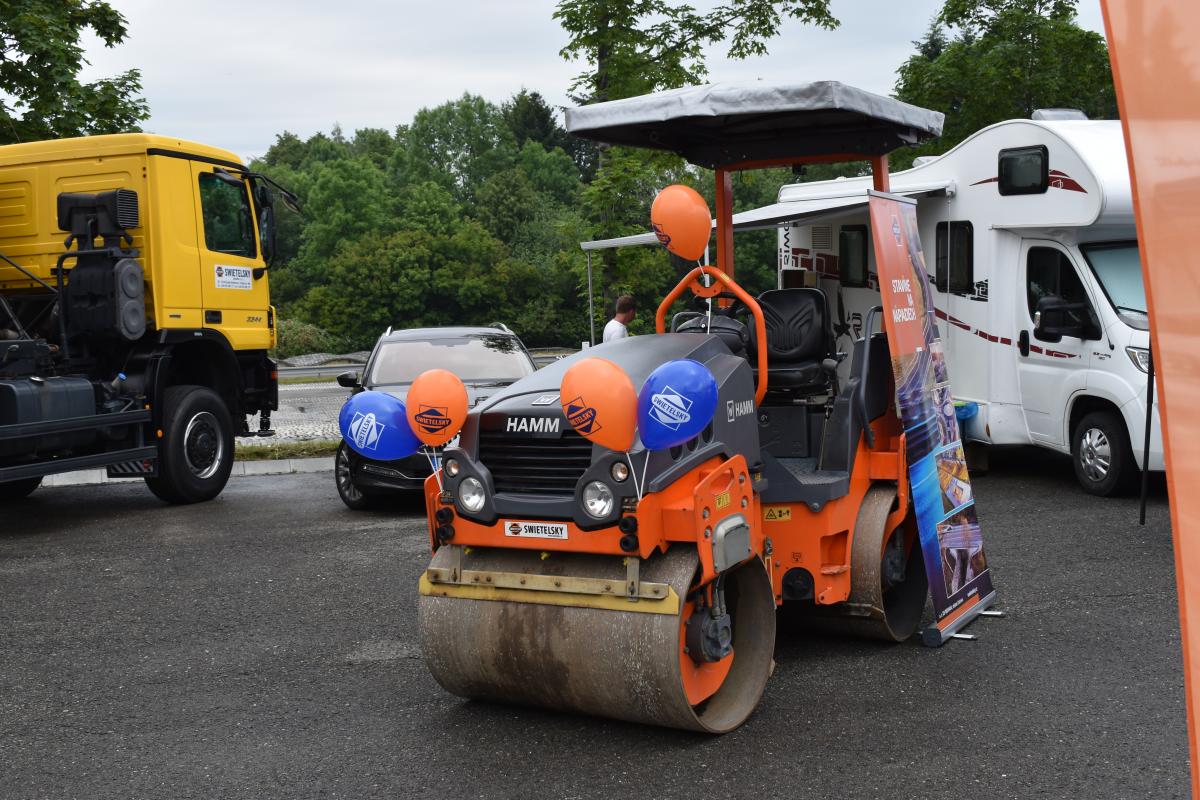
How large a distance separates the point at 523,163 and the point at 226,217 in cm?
8102

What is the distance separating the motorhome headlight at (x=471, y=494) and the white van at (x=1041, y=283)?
502cm

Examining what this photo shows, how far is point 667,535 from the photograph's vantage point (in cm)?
466

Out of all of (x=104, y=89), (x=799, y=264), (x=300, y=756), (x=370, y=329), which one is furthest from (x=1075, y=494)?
(x=370, y=329)

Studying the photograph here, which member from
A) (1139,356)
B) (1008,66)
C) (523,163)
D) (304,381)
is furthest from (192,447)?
(523,163)

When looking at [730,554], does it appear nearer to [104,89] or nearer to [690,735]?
[690,735]

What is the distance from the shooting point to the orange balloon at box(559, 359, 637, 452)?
4359 millimetres

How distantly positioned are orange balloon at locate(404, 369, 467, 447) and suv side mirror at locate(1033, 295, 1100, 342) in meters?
7.20

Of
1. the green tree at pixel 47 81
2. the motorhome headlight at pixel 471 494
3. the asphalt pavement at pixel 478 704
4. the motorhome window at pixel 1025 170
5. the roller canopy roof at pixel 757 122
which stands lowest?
the asphalt pavement at pixel 478 704

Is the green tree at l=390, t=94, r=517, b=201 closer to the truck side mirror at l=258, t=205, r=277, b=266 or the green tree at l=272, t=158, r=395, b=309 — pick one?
the green tree at l=272, t=158, r=395, b=309

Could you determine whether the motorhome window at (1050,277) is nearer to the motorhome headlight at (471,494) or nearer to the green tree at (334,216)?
the motorhome headlight at (471,494)

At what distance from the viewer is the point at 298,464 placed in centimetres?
1424

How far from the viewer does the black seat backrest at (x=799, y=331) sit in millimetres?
6602

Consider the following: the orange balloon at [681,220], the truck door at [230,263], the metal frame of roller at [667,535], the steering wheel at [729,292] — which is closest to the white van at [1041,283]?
the metal frame of roller at [667,535]

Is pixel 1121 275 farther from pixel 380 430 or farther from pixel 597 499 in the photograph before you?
pixel 380 430
